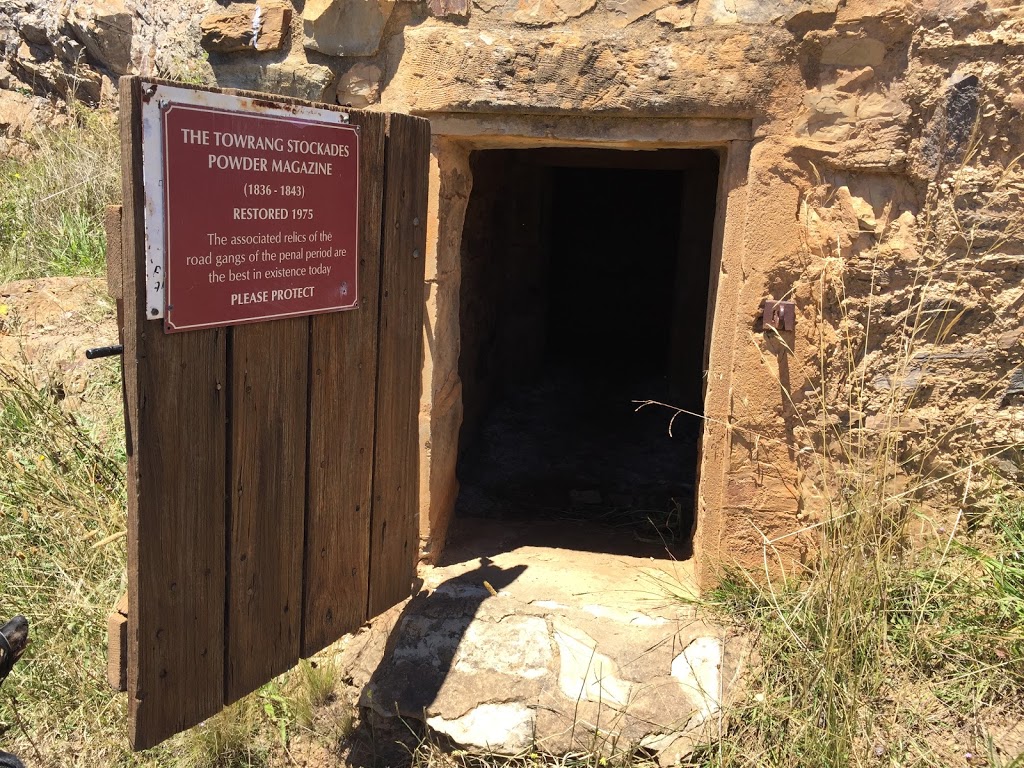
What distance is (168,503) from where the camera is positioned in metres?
2.07

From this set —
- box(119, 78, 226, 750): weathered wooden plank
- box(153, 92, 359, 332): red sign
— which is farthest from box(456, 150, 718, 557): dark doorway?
box(119, 78, 226, 750): weathered wooden plank

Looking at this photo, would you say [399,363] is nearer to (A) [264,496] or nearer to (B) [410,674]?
(A) [264,496]

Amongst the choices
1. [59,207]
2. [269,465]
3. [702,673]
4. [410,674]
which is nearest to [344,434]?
[269,465]

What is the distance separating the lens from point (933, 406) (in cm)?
296

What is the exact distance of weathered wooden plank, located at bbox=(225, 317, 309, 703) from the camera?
7.29 ft

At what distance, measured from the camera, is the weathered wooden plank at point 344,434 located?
2441mm

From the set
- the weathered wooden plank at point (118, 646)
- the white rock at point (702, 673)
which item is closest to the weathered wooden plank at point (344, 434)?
the weathered wooden plank at point (118, 646)

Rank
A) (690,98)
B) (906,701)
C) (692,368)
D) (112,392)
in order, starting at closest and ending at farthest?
(906,701)
(690,98)
(112,392)
(692,368)

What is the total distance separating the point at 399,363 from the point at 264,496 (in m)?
0.63

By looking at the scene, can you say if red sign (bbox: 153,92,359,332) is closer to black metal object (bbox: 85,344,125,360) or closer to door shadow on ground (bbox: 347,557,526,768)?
black metal object (bbox: 85,344,125,360)

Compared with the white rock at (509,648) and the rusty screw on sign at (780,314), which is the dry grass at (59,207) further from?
the rusty screw on sign at (780,314)

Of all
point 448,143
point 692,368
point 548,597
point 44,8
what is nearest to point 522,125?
point 448,143

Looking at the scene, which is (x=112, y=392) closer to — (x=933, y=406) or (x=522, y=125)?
(x=522, y=125)

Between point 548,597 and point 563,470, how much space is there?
2046 mm
